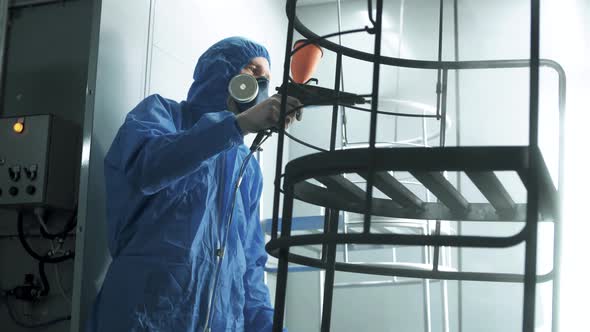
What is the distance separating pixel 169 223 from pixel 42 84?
0.66 metres

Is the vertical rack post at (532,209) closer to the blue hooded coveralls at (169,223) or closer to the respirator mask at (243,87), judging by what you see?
the blue hooded coveralls at (169,223)

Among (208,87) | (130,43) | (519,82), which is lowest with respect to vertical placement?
(208,87)

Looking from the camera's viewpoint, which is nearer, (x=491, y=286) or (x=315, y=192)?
(x=315, y=192)

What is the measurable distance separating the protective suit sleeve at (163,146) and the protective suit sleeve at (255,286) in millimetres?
468

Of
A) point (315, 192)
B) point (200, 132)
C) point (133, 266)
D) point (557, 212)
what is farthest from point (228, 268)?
point (557, 212)

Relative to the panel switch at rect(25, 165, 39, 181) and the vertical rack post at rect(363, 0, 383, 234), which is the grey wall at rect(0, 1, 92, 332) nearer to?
the panel switch at rect(25, 165, 39, 181)

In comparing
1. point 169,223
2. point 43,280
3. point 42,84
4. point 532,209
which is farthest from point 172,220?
point 532,209

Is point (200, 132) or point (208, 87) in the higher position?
point (208, 87)

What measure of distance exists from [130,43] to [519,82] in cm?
204

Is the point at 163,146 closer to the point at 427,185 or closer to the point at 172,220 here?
the point at 172,220

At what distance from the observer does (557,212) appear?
0.93 m

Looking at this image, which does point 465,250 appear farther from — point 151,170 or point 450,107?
point 151,170

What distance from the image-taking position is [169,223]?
5.46ft

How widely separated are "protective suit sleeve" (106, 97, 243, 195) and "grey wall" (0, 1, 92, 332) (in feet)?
1.04
